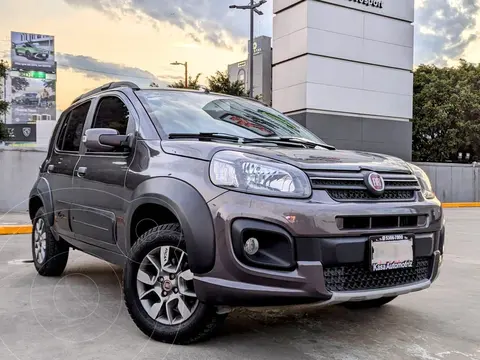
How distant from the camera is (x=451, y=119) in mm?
30844

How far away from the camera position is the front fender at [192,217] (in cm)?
295

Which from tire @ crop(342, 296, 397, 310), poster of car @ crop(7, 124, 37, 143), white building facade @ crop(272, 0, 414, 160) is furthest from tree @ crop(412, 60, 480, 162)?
poster of car @ crop(7, 124, 37, 143)

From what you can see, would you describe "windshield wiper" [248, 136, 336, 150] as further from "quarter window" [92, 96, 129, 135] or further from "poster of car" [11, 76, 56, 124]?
"poster of car" [11, 76, 56, 124]

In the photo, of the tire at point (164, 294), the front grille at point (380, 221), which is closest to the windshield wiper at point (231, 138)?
the tire at point (164, 294)

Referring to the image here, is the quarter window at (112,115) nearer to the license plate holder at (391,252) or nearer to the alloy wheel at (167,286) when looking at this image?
the alloy wheel at (167,286)

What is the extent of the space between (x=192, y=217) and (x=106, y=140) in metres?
1.11

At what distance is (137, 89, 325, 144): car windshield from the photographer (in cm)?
381

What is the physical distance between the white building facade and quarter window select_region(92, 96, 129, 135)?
1278 cm

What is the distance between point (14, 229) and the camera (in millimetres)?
9789

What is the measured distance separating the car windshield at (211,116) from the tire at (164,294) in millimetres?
835

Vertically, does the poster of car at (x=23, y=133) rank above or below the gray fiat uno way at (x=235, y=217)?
above

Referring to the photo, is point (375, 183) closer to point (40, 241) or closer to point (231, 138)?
point (231, 138)

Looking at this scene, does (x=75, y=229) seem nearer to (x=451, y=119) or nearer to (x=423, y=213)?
(x=423, y=213)

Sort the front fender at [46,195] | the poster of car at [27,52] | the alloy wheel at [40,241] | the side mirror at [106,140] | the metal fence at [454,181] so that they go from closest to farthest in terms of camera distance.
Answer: the side mirror at [106,140]
the front fender at [46,195]
the alloy wheel at [40,241]
the metal fence at [454,181]
the poster of car at [27,52]
